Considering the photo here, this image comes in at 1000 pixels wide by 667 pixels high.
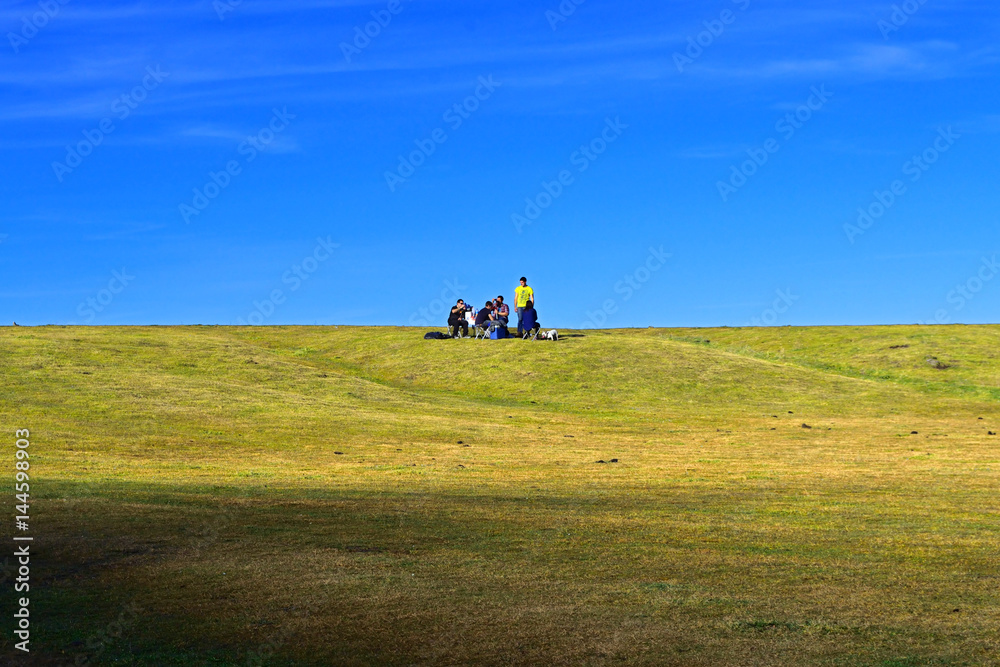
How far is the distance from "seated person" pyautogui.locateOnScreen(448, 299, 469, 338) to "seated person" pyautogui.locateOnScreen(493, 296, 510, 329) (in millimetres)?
2251

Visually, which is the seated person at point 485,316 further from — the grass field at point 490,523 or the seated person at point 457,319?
the grass field at point 490,523

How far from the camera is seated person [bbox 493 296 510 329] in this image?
65500 millimetres

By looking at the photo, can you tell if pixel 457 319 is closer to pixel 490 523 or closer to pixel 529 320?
pixel 529 320

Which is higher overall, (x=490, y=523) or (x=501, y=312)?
(x=501, y=312)

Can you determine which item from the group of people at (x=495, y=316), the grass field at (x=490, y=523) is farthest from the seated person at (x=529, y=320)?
the grass field at (x=490, y=523)

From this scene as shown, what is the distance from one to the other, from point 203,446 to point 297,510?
1477 centimetres

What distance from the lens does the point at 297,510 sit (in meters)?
20.4

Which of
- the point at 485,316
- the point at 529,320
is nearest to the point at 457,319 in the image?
the point at 485,316

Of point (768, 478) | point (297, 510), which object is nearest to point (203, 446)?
point (297, 510)

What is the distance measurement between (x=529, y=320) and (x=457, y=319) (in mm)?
4831

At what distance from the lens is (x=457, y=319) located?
6669 cm

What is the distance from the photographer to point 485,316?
65.9 metres

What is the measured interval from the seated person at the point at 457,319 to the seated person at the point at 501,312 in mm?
2251

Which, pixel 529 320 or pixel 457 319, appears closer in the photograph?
pixel 529 320
